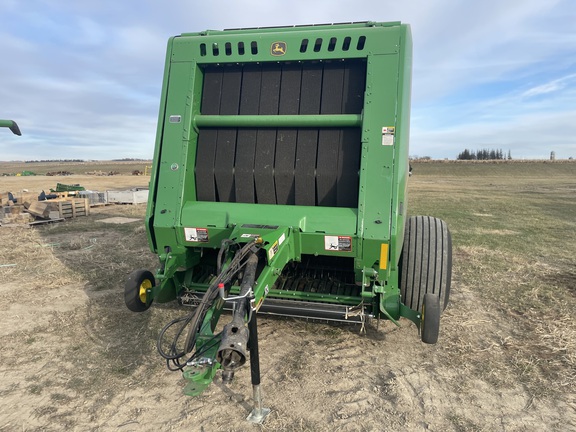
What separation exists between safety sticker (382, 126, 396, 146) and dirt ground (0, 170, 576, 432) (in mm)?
1861

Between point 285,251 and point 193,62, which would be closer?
point 285,251

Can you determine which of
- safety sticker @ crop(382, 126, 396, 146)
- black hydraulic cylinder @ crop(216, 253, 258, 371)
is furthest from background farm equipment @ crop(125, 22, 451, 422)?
black hydraulic cylinder @ crop(216, 253, 258, 371)

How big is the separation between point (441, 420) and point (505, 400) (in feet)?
1.94

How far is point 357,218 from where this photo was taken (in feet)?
11.5

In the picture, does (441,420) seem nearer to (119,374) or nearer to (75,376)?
(119,374)

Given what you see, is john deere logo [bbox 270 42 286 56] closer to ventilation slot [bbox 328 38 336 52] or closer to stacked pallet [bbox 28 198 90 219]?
ventilation slot [bbox 328 38 336 52]

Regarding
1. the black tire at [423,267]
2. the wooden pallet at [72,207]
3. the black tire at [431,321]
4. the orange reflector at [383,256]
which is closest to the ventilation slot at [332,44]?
the orange reflector at [383,256]

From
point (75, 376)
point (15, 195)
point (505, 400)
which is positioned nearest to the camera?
point (505, 400)

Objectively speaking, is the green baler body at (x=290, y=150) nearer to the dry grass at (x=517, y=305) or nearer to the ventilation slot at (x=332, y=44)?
the ventilation slot at (x=332, y=44)

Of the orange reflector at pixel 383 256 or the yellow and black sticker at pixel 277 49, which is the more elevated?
the yellow and black sticker at pixel 277 49

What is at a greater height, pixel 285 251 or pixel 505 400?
pixel 285 251

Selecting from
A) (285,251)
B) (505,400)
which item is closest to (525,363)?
(505,400)

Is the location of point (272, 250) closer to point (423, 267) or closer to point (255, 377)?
point (255, 377)

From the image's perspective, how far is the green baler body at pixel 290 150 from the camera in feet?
11.6
